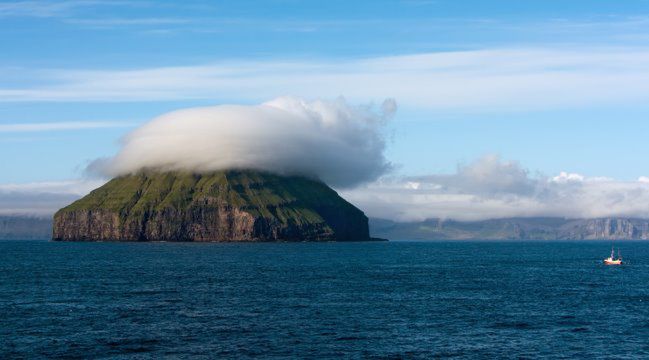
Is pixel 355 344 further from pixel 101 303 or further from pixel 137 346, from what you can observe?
pixel 101 303

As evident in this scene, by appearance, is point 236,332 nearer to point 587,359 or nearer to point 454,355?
point 454,355

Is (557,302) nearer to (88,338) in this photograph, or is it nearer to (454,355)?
(454,355)

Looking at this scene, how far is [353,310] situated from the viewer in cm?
13138

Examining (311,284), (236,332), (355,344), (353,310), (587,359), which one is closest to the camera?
(587,359)

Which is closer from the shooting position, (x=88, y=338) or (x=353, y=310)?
(x=88, y=338)

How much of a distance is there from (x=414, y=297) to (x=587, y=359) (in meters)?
61.0

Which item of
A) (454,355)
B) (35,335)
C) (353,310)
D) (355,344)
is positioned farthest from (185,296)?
(454,355)

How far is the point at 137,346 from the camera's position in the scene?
317 feet

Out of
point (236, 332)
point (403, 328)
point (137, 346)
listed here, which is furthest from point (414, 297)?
point (137, 346)

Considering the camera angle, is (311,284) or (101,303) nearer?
(101,303)

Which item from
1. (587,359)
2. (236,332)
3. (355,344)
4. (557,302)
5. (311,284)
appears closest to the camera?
(587,359)

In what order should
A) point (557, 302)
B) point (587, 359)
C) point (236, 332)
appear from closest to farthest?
point (587, 359), point (236, 332), point (557, 302)

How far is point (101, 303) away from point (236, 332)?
41178 mm

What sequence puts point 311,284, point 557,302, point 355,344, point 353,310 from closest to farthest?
1. point 355,344
2. point 353,310
3. point 557,302
4. point 311,284
